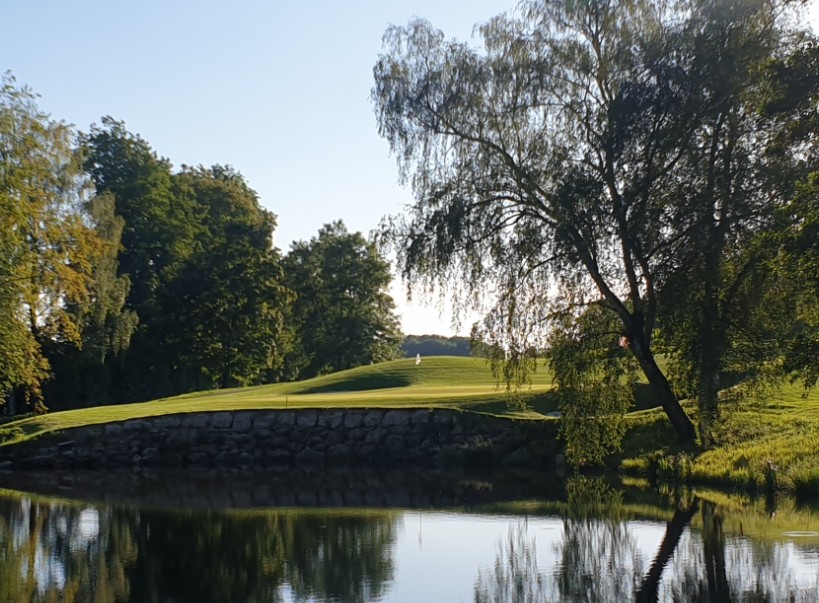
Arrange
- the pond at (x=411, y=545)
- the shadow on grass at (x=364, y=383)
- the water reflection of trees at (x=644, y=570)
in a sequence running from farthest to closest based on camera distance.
Result: the shadow on grass at (x=364, y=383), the pond at (x=411, y=545), the water reflection of trees at (x=644, y=570)

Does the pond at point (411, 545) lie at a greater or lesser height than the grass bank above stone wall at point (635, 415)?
lesser

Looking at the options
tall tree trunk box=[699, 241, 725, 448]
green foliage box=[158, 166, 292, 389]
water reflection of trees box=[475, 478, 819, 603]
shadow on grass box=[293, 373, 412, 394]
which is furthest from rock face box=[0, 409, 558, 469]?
green foliage box=[158, 166, 292, 389]

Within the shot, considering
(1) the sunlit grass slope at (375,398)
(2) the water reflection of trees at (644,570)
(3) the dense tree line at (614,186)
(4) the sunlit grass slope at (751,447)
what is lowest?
(2) the water reflection of trees at (644,570)

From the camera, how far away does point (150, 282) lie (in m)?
55.5

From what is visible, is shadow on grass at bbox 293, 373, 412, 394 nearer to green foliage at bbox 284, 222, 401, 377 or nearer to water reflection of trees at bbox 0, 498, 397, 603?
water reflection of trees at bbox 0, 498, 397, 603

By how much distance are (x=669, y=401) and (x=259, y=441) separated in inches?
490

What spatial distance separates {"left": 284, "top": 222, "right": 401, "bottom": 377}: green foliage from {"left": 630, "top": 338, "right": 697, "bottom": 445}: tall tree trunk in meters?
48.6

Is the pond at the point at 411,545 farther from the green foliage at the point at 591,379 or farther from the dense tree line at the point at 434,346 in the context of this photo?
the dense tree line at the point at 434,346

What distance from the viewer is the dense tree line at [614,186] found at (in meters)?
20.6

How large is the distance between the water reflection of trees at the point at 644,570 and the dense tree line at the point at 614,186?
6.41 m

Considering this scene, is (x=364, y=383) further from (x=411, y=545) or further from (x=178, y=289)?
(x=411, y=545)

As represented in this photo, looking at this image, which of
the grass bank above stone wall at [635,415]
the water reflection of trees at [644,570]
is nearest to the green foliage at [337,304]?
the grass bank above stone wall at [635,415]

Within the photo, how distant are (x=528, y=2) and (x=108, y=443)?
1731cm

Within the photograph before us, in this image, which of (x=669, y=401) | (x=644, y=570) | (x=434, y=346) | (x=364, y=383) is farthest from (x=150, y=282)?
(x=434, y=346)
